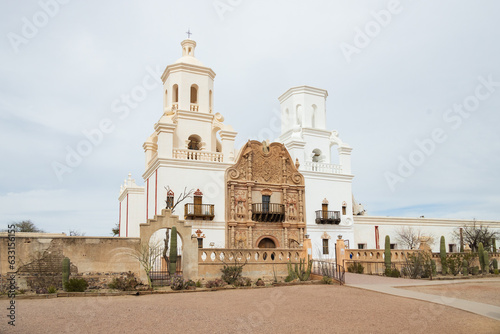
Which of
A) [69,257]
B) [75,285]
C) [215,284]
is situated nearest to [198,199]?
[215,284]

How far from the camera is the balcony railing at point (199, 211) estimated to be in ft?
88.7

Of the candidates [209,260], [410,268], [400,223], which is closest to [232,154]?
[209,260]

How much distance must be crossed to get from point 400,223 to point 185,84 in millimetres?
21209

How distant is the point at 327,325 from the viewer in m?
10.6

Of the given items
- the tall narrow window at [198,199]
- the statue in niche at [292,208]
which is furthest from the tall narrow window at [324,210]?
the tall narrow window at [198,199]

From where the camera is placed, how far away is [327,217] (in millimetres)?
31656

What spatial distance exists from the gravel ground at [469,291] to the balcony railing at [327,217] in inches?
505

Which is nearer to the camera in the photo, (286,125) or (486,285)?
(486,285)

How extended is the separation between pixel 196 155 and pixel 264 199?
556cm

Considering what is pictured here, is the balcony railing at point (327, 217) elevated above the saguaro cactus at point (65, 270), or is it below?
above

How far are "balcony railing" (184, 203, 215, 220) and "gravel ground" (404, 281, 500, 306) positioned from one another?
13.5m

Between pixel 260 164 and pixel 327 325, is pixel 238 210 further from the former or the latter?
pixel 327 325

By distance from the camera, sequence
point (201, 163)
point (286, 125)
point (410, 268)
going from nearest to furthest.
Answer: point (410, 268) → point (201, 163) → point (286, 125)

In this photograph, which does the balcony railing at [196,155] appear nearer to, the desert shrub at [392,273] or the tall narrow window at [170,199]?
the tall narrow window at [170,199]
